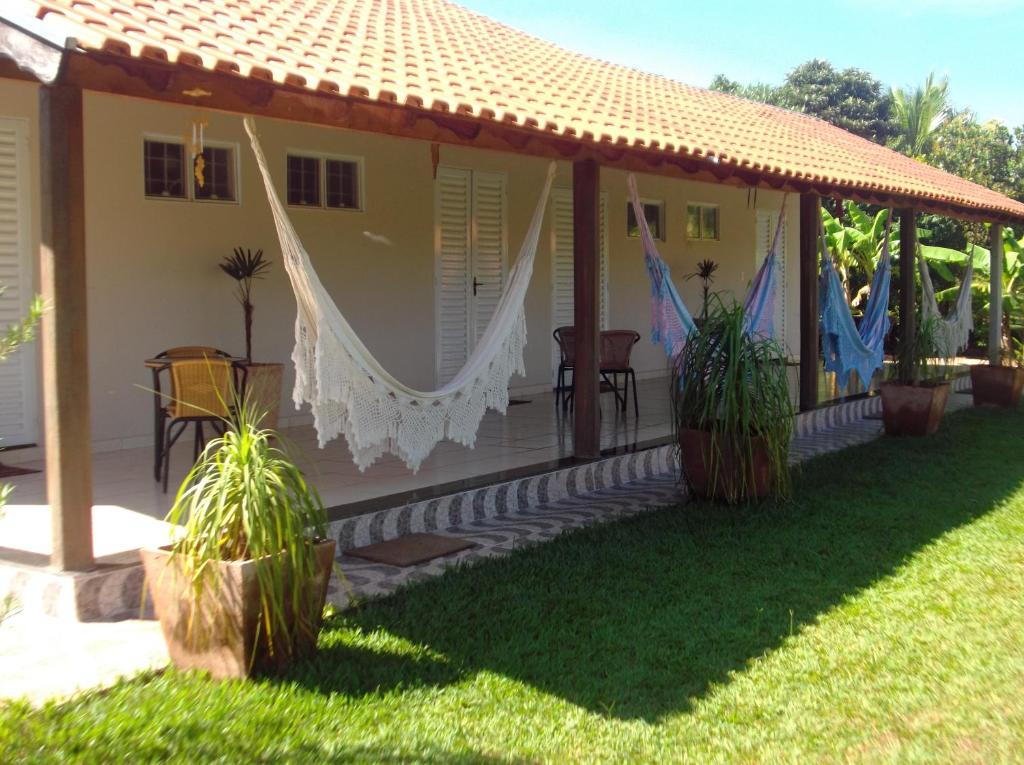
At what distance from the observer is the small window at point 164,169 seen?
7.61 metres

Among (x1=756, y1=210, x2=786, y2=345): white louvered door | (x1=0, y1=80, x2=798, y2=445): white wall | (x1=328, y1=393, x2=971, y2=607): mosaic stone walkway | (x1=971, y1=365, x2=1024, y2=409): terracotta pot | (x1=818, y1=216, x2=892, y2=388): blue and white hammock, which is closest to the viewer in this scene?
(x1=328, y1=393, x2=971, y2=607): mosaic stone walkway

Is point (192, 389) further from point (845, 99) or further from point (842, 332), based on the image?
point (845, 99)

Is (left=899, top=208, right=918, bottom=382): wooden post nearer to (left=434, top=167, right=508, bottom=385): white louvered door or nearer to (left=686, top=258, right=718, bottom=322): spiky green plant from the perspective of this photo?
(left=686, top=258, right=718, bottom=322): spiky green plant

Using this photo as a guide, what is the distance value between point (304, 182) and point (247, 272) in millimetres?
1120

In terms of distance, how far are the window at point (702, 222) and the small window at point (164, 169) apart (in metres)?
7.41

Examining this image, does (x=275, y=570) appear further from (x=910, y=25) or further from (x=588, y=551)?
(x=910, y=25)

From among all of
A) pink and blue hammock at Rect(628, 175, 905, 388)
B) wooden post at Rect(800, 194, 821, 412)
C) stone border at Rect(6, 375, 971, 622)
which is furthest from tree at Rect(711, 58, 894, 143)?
stone border at Rect(6, 375, 971, 622)

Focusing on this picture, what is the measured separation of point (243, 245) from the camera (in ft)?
26.7

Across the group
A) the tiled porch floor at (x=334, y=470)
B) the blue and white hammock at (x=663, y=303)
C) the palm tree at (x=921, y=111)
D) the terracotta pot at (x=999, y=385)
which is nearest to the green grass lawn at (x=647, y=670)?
the tiled porch floor at (x=334, y=470)

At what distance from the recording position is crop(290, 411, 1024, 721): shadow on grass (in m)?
3.79

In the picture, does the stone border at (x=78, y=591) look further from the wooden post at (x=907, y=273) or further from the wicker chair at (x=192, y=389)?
the wooden post at (x=907, y=273)

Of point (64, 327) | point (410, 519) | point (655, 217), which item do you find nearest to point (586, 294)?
point (410, 519)

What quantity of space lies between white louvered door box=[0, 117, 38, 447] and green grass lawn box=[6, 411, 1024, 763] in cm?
370

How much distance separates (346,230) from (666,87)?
4.55m
